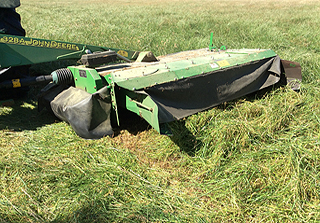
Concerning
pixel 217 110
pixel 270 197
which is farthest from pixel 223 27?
pixel 270 197

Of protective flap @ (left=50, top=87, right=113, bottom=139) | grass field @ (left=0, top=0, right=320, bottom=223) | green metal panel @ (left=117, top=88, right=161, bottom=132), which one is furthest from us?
protective flap @ (left=50, top=87, right=113, bottom=139)

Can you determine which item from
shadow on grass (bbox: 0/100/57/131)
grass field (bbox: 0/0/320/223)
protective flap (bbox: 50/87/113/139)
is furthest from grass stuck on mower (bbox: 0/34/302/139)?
shadow on grass (bbox: 0/100/57/131)

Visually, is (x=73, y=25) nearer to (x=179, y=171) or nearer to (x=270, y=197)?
(x=179, y=171)

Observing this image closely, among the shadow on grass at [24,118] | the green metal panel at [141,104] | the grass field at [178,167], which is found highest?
the green metal panel at [141,104]

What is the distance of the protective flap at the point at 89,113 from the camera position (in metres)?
2.86

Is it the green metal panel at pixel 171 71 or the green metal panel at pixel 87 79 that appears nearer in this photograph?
the green metal panel at pixel 171 71

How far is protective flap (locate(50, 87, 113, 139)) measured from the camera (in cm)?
286

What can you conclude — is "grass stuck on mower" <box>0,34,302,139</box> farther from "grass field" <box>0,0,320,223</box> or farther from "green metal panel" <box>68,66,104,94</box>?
"grass field" <box>0,0,320,223</box>

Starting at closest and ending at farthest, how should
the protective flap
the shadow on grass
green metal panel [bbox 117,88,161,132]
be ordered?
green metal panel [bbox 117,88,161,132] < the protective flap < the shadow on grass

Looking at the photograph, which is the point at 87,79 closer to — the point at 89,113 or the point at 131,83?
the point at 89,113

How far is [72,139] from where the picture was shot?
302 centimetres

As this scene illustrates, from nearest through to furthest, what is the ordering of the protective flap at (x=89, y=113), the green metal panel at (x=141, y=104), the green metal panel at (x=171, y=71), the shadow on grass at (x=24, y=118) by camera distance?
the green metal panel at (x=141, y=104)
the green metal panel at (x=171, y=71)
the protective flap at (x=89, y=113)
the shadow on grass at (x=24, y=118)

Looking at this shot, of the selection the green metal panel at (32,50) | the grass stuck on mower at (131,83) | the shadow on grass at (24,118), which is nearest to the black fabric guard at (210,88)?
the grass stuck on mower at (131,83)

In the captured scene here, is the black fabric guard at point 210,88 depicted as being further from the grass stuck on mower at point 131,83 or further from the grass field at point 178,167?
the grass field at point 178,167
